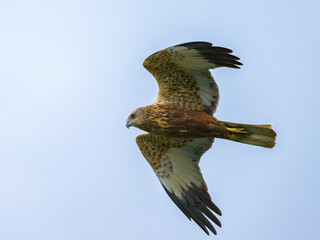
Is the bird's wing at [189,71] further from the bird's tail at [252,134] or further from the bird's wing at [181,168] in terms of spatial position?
the bird's wing at [181,168]

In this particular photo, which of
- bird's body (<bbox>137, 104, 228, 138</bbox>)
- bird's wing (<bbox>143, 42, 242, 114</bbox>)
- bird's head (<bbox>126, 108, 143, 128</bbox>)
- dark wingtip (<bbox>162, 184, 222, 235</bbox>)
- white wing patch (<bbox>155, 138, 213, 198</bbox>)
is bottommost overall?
dark wingtip (<bbox>162, 184, 222, 235</bbox>)

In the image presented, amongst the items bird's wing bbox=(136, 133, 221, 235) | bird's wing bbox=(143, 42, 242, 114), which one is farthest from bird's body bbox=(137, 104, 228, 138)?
bird's wing bbox=(136, 133, 221, 235)

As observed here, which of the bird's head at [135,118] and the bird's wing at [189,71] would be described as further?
the bird's head at [135,118]

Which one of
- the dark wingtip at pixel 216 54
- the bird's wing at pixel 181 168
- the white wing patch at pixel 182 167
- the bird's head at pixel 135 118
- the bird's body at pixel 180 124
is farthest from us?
the white wing patch at pixel 182 167

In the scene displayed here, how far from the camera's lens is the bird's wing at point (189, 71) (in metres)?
12.0

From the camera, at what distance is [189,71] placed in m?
12.4

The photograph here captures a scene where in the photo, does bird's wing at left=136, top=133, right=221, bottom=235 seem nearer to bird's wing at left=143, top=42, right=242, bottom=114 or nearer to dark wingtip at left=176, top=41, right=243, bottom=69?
bird's wing at left=143, top=42, right=242, bottom=114

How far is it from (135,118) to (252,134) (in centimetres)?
244

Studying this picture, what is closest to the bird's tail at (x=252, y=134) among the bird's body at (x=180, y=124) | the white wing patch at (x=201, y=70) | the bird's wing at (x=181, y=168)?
the bird's body at (x=180, y=124)

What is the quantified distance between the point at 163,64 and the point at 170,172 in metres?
2.49

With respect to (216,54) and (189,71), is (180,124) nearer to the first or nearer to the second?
(189,71)

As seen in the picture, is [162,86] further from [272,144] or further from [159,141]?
[272,144]

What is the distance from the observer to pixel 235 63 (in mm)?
11891

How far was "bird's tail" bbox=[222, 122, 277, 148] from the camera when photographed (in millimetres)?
12156
